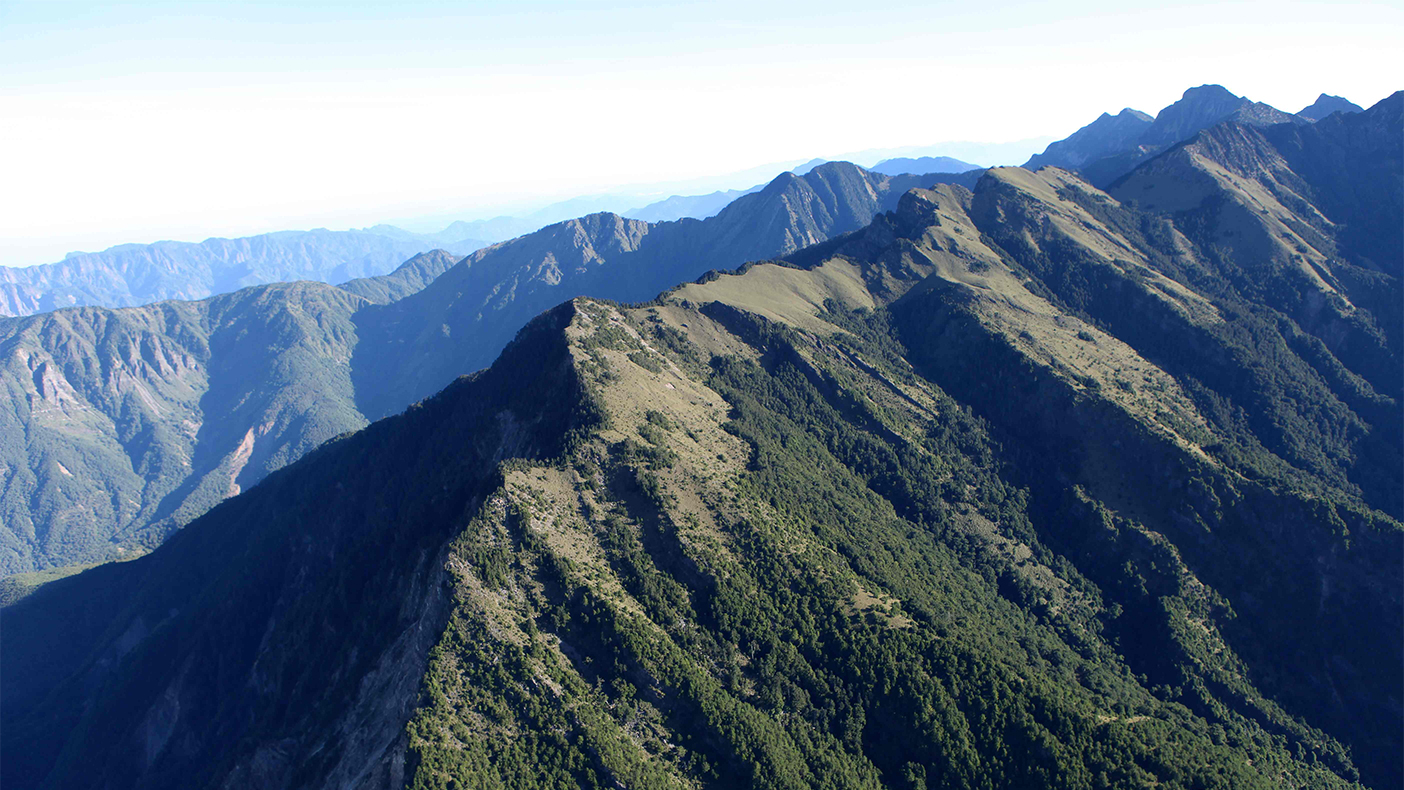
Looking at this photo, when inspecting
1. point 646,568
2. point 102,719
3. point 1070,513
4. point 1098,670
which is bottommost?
point 102,719

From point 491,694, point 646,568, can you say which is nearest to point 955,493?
point 646,568

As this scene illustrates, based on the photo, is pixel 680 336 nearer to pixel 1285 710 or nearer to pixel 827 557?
pixel 827 557

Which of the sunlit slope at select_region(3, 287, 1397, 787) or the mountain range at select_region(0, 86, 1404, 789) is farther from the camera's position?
the mountain range at select_region(0, 86, 1404, 789)

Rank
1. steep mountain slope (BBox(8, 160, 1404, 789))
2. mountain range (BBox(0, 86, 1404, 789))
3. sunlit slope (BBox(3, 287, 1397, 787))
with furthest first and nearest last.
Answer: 1. mountain range (BBox(0, 86, 1404, 789))
2. steep mountain slope (BBox(8, 160, 1404, 789))
3. sunlit slope (BBox(3, 287, 1397, 787))

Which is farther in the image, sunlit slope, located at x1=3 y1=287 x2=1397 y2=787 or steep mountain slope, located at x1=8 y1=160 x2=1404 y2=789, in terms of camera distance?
steep mountain slope, located at x1=8 y1=160 x2=1404 y2=789

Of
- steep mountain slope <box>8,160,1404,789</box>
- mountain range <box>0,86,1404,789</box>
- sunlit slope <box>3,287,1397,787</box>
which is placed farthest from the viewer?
mountain range <box>0,86,1404,789</box>
